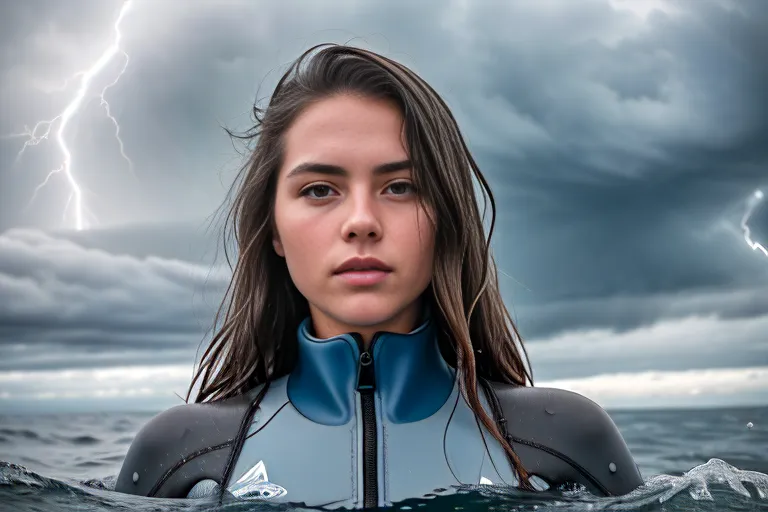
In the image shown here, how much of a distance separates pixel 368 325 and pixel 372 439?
536mm

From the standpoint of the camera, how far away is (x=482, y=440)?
3787 mm

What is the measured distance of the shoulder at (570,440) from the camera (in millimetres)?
3773

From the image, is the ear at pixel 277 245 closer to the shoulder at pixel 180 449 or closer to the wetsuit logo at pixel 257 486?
the shoulder at pixel 180 449

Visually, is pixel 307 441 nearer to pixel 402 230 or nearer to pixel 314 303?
pixel 314 303

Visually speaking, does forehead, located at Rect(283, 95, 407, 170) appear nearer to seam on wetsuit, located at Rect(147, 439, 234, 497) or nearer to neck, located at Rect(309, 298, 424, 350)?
neck, located at Rect(309, 298, 424, 350)

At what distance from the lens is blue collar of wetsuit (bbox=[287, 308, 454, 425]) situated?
12.6 ft

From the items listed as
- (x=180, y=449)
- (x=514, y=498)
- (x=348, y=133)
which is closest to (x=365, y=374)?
(x=514, y=498)

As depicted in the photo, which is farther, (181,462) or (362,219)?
(181,462)

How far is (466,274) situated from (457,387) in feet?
1.90

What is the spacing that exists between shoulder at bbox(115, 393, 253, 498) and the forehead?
4.32 ft

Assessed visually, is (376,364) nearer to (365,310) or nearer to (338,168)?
(365,310)

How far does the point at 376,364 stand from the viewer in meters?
3.86

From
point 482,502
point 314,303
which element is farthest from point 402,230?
point 482,502

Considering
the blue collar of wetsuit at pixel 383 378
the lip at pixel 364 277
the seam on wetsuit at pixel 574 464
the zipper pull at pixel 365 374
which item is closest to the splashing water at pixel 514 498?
the seam on wetsuit at pixel 574 464
